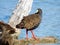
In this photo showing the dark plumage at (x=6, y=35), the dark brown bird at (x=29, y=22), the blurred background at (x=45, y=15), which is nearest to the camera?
the dark plumage at (x=6, y=35)

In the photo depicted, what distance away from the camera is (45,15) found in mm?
15195

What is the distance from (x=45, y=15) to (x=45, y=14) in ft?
0.66

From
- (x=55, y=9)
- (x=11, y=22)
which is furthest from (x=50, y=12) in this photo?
(x=11, y=22)

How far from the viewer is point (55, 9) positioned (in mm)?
15789

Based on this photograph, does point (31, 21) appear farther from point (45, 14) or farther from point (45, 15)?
point (45, 14)

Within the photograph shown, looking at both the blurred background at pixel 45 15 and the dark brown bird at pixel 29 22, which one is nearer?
the dark brown bird at pixel 29 22

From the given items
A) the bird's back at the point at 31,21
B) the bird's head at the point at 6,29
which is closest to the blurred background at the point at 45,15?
the bird's back at the point at 31,21

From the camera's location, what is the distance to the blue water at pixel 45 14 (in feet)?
39.8

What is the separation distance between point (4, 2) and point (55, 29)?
552cm

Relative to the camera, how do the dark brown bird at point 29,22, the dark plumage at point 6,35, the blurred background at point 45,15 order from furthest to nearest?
the blurred background at point 45,15, the dark brown bird at point 29,22, the dark plumage at point 6,35

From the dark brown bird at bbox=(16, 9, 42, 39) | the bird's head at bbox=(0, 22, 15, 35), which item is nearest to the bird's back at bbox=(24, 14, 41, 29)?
the dark brown bird at bbox=(16, 9, 42, 39)

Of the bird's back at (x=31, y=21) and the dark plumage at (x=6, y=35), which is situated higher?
the bird's back at (x=31, y=21)

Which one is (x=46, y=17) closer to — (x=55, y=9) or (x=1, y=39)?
(x=55, y=9)

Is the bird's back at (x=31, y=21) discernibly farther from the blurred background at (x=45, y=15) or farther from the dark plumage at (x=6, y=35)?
the dark plumage at (x=6, y=35)
